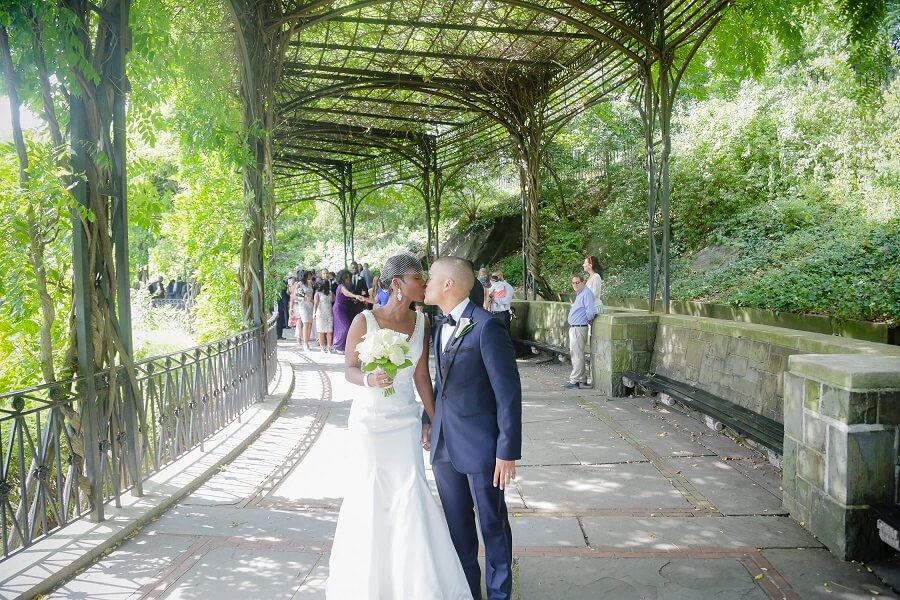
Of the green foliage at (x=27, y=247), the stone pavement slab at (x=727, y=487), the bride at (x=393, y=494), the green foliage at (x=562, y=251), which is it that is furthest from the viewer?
the green foliage at (x=562, y=251)

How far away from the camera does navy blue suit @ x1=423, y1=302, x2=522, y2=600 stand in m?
3.16

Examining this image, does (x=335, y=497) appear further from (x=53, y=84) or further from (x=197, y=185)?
(x=197, y=185)

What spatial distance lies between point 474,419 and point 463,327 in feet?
1.53

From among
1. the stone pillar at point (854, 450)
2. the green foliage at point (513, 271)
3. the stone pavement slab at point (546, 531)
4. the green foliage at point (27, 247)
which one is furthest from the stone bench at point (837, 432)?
the green foliage at point (513, 271)

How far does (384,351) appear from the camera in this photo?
3.22 metres

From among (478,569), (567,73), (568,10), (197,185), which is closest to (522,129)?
(567,73)

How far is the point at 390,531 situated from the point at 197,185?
8.74m

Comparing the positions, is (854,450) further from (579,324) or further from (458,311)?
(579,324)

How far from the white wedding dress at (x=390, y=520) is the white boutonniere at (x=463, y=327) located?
45 centimetres

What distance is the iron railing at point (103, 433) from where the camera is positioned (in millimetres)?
3949

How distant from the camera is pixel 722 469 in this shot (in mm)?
5734

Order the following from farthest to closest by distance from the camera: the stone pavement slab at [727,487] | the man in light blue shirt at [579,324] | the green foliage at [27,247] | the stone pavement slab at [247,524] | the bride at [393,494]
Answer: the man in light blue shirt at [579,324]
the stone pavement slab at [727,487]
the stone pavement slab at [247,524]
the green foliage at [27,247]
the bride at [393,494]

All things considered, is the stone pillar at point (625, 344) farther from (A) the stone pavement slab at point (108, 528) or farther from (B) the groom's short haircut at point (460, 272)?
(B) the groom's short haircut at point (460, 272)

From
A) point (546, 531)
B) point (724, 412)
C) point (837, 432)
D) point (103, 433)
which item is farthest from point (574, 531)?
point (103, 433)
